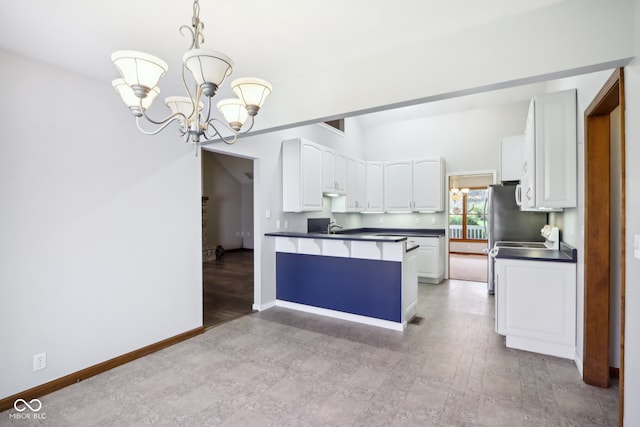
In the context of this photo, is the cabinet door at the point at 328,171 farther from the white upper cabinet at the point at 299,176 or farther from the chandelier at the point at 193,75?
the chandelier at the point at 193,75

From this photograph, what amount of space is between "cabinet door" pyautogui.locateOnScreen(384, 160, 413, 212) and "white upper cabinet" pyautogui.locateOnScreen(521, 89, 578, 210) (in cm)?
339

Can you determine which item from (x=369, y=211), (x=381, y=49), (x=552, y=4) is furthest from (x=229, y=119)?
(x=369, y=211)

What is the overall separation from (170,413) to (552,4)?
3220mm

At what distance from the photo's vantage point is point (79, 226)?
2.44 m

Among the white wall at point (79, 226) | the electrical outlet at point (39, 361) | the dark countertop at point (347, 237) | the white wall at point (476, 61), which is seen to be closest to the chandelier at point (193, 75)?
the white wall at point (476, 61)

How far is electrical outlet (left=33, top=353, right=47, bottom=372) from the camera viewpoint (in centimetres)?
223

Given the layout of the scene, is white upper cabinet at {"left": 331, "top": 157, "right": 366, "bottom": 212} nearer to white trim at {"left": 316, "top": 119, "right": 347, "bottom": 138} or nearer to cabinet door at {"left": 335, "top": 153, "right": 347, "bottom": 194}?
cabinet door at {"left": 335, "top": 153, "right": 347, "bottom": 194}

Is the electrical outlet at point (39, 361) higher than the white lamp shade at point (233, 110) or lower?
lower

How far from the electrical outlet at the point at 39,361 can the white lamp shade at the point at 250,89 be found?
2.33 m

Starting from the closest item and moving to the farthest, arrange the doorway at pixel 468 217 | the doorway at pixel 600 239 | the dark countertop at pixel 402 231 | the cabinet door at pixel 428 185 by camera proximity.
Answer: the doorway at pixel 600 239
the cabinet door at pixel 428 185
the dark countertop at pixel 402 231
the doorway at pixel 468 217

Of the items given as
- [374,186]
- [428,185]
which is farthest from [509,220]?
[374,186]

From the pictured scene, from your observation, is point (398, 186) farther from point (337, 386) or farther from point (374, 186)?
point (337, 386)

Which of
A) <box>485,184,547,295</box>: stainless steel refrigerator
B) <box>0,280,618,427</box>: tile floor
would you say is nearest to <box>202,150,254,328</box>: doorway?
<box>0,280,618,427</box>: tile floor

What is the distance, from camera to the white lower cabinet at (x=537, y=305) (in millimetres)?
2697
